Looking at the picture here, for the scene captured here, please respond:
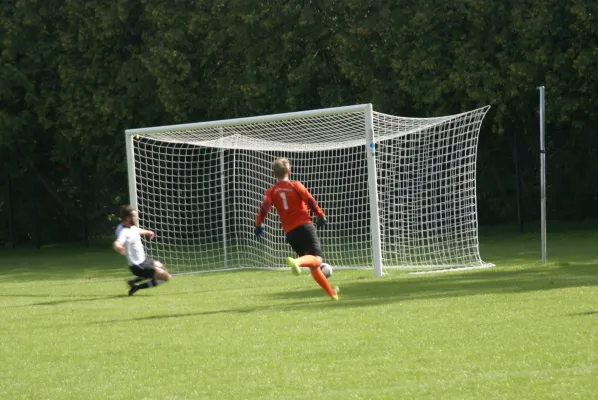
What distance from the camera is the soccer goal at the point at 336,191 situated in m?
17.6

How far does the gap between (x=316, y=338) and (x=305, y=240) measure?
312 centimetres

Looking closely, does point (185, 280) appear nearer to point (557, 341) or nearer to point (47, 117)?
point (557, 341)

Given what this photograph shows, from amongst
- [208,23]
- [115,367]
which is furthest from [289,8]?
[115,367]

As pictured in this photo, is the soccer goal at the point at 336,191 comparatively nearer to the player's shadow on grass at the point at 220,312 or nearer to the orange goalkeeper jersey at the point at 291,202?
the orange goalkeeper jersey at the point at 291,202

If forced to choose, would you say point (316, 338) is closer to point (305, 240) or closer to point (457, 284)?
point (305, 240)

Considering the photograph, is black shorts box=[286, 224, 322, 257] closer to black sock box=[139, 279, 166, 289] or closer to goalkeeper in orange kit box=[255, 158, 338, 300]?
goalkeeper in orange kit box=[255, 158, 338, 300]

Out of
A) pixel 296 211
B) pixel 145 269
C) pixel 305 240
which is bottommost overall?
pixel 145 269

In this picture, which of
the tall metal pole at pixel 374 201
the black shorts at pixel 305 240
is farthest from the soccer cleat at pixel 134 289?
the tall metal pole at pixel 374 201

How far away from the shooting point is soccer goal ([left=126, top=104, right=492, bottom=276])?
17641 millimetres

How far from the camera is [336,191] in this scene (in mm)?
22156

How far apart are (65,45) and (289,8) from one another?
5.86 meters

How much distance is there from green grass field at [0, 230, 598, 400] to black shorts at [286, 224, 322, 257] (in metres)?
0.58

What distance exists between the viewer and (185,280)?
17.0 m

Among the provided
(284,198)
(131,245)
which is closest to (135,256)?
(131,245)
